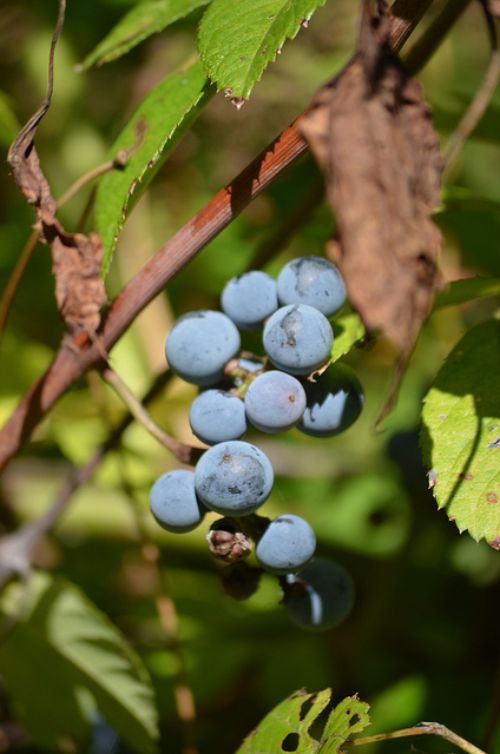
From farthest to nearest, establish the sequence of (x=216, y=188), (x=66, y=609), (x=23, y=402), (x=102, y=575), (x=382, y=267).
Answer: (x=216, y=188), (x=102, y=575), (x=66, y=609), (x=23, y=402), (x=382, y=267)

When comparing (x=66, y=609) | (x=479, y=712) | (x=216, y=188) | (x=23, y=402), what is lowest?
(x=66, y=609)

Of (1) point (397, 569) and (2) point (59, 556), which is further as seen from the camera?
(2) point (59, 556)

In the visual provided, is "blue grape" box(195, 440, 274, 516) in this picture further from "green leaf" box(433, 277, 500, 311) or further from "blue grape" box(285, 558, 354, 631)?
"green leaf" box(433, 277, 500, 311)

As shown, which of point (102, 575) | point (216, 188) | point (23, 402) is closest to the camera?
point (23, 402)

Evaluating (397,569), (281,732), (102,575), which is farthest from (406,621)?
(281,732)

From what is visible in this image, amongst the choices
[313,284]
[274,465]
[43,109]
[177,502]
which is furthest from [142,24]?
[274,465]

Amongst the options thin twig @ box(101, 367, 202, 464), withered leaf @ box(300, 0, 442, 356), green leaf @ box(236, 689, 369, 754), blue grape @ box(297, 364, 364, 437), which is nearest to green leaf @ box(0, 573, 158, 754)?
green leaf @ box(236, 689, 369, 754)

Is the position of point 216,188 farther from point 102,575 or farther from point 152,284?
point 152,284

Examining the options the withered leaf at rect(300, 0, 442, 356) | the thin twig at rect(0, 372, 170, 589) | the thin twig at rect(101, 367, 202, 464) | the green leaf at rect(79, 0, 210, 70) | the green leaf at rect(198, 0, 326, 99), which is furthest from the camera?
the thin twig at rect(0, 372, 170, 589)
